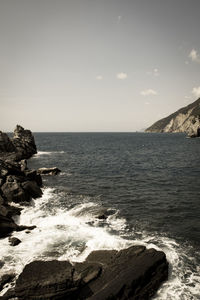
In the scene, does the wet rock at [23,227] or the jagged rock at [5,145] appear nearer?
the wet rock at [23,227]

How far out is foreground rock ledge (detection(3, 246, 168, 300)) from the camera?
464 inches

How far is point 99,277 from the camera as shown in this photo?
13.4 meters

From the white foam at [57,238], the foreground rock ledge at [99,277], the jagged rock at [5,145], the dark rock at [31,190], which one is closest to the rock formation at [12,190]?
the dark rock at [31,190]

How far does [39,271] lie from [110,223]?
420 inches

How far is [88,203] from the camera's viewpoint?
2938cm

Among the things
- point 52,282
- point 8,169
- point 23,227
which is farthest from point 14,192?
point 52,282

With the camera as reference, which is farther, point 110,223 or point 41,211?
point 41,211

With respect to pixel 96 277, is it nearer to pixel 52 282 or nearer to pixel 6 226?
pixel 52 282

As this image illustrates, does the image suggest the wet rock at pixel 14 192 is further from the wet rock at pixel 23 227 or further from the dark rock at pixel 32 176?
the wet rock at pixel 23 227

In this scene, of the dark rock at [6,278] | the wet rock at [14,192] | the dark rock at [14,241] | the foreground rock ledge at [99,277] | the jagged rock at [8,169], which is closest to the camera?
the foreground rock ledge at [99,277]

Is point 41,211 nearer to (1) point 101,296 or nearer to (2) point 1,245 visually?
(2) point 1,245

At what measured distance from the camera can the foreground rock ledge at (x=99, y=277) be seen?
11789 mm

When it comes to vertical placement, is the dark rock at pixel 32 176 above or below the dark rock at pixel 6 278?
above

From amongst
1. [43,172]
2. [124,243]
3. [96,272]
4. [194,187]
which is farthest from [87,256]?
[43,172]
